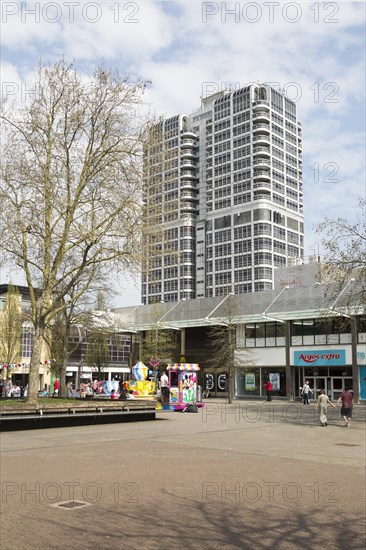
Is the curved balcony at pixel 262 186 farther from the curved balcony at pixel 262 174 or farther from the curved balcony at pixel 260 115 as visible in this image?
the curved balcony at pixel 260 115

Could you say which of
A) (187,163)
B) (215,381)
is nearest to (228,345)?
(215,381)

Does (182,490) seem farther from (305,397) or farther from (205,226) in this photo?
(205,226)

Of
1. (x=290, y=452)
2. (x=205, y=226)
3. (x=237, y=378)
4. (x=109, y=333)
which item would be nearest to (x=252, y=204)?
(x=205, y=226)

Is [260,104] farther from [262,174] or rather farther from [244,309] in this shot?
[244,309]

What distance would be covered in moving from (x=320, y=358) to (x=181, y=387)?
18.6m

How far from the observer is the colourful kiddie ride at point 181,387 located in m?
31.8

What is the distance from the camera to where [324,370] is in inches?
1868

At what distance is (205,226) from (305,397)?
91.6 metres

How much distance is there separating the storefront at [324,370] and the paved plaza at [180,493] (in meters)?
28.7

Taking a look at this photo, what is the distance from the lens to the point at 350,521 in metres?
7.61

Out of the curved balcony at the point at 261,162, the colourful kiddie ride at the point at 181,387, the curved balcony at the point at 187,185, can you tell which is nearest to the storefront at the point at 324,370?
the colourful kiddie ride at the point at 181,387

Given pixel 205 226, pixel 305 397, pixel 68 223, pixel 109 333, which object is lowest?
pixel 305 397

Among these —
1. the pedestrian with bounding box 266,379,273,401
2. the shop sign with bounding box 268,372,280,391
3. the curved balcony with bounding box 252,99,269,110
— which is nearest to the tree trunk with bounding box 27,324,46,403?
the pedestrian with bounding box 266,379,273,401

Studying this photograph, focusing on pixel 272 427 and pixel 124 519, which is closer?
pixel 124 519
